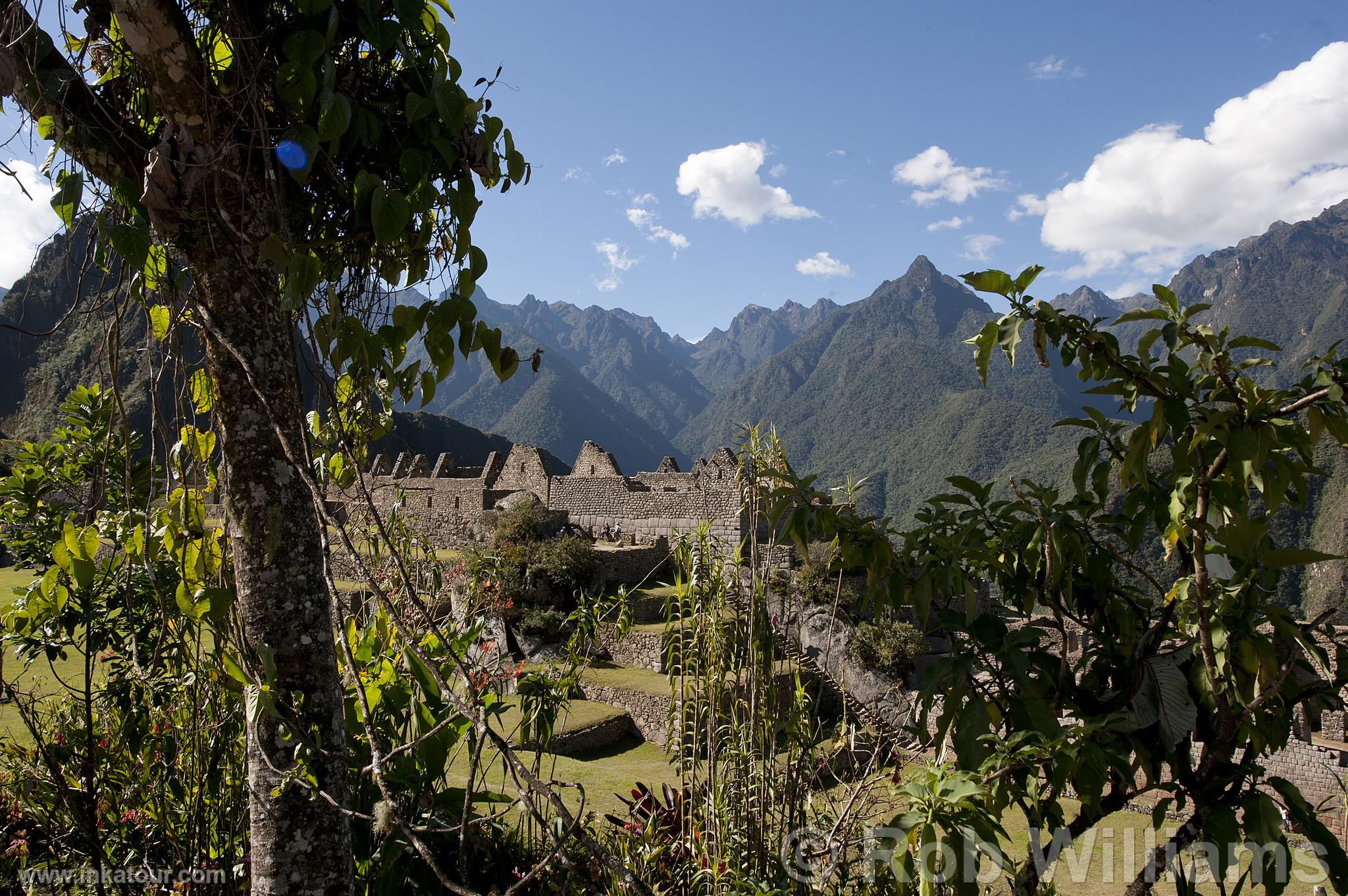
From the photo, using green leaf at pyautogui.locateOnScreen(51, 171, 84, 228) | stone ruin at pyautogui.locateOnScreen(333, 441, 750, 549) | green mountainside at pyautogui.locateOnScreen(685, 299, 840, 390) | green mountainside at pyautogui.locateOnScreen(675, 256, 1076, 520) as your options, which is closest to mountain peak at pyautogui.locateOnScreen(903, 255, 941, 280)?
green mountainside at pyautogui.locateOnScreen(675, 256, 1076, 520)

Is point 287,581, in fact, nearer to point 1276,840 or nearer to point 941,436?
point 1276,840

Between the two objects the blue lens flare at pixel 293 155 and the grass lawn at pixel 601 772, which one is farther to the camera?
the grass lawn at pixel 601 772

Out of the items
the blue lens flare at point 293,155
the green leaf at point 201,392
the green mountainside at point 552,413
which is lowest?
the green leaf at point 201,392

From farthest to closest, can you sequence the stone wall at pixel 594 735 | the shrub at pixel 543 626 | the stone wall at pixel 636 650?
the shrub at pixel 543 626 → the stone wall at pixel 636 650 → the stone wall at pixel 594 735

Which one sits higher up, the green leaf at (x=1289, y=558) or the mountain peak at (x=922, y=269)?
the mountain peak at (x=922, y=269)

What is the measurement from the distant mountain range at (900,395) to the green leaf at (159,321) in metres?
10.3

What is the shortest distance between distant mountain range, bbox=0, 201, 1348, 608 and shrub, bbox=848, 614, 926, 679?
9146 millimetres

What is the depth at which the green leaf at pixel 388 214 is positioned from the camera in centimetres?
168

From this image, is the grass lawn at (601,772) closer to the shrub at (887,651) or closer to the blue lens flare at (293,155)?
the blue lens flare at (293,155)

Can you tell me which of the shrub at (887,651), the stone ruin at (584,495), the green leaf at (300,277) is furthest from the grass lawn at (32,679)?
the shrub at (887,651)

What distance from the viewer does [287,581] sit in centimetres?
178

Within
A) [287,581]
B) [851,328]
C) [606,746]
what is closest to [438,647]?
[287,581]

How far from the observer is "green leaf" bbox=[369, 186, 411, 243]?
1682mm

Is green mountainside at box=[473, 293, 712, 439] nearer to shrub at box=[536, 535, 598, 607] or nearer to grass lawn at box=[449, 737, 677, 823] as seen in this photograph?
shrub at box=[536, 535, 598, 607]
